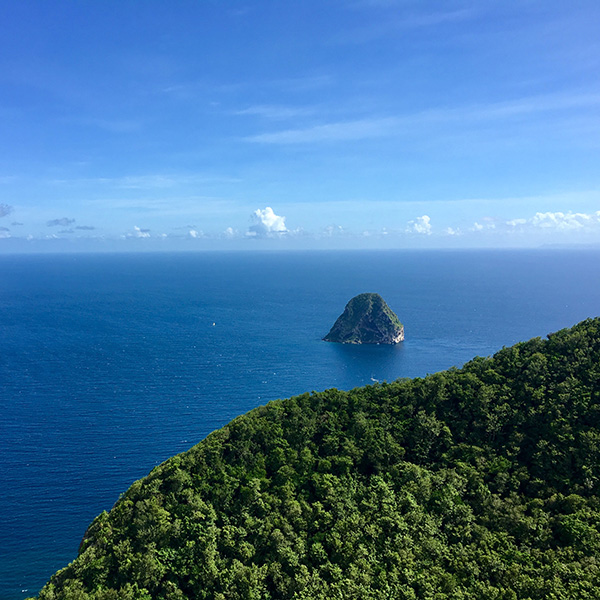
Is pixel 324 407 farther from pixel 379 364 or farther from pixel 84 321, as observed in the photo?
pixel 84 321

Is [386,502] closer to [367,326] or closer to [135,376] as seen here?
[135,376]

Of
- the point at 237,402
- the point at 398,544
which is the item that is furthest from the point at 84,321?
the point at 398,544

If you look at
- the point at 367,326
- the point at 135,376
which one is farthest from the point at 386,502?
the point at 367,326

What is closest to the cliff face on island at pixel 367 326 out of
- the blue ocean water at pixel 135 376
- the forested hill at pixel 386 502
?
the blue ocean water at pixel 135 376

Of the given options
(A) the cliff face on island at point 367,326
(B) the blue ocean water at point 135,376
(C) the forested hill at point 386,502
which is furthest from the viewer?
(A) the cliff face on island at point 367,326

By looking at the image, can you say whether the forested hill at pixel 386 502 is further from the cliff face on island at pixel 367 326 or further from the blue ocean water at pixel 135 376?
the cliff face on island at pixel 367 326
